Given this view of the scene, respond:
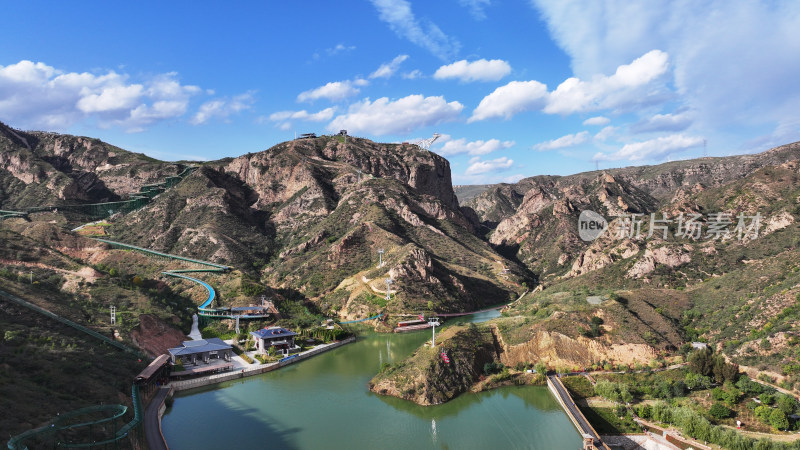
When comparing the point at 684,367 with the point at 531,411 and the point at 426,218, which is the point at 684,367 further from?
the point at 426,218

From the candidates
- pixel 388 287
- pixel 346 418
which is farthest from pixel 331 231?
pixel 346 418

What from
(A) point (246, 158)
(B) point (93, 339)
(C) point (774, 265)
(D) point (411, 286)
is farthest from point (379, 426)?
(A) point (246, 158)

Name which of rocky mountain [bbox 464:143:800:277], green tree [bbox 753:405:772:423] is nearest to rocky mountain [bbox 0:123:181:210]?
rocky mountain [bbox 464:143:800:277]

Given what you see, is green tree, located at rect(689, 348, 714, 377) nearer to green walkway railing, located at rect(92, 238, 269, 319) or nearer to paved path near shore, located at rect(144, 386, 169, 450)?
paved path near shore, located at rect(144, 386, 169, 450)

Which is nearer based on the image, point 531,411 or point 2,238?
point 531,411

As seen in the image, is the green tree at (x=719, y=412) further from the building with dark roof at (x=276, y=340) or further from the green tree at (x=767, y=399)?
the building with dark roof at (x=276, y=340)
